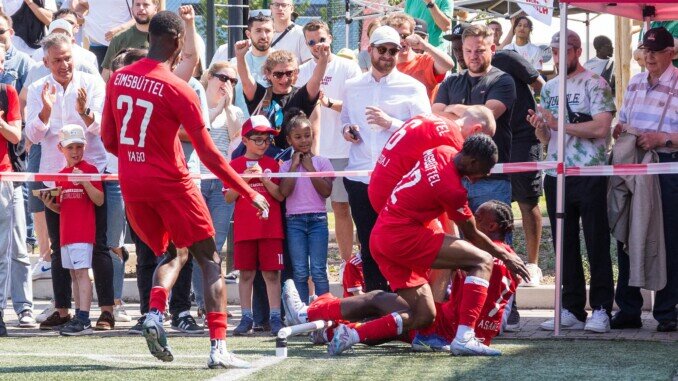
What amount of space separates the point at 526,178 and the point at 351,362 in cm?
394

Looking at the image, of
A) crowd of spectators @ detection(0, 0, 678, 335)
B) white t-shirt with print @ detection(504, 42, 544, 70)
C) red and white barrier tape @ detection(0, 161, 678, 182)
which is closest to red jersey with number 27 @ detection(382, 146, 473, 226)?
crowd of spectators @ detection(0, 0, 678, 335)

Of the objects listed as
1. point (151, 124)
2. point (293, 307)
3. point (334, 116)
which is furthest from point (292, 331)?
point (334, 116)

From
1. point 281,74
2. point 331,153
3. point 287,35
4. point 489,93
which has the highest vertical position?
point 287,35

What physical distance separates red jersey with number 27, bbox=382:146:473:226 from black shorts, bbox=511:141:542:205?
3.26 metres

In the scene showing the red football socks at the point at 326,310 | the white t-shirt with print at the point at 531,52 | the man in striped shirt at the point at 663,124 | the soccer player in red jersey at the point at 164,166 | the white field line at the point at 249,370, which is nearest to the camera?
the white field line at the point at 249,370

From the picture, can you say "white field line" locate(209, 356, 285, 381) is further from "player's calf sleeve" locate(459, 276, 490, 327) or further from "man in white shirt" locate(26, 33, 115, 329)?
"man in white shirt" locate(26, 33, 115, 329)

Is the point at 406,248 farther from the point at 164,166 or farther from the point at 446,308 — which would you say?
the point at 164,166

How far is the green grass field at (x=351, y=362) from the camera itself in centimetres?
752

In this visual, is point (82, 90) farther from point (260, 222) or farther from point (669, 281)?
point (669, 281)

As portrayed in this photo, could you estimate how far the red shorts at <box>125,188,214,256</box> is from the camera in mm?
7980

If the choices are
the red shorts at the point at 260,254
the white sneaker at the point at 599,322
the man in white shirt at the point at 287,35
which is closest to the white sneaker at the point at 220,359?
the red shorts at the point at 260,254

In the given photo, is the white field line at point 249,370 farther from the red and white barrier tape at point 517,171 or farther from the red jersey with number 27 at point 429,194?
the red and white barrier tape at point 517,171

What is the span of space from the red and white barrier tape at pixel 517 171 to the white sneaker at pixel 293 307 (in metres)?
1.32

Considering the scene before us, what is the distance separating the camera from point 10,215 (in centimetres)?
1059
